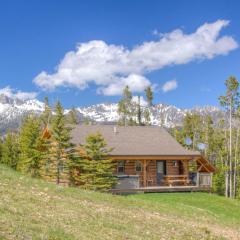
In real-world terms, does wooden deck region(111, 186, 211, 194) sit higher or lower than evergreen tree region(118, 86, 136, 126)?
lower

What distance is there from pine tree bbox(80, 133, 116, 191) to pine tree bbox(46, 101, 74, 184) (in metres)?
1.59

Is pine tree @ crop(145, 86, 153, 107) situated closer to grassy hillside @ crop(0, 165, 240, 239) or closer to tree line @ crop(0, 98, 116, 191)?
tree line @ crop(0, 98, 116, 191)

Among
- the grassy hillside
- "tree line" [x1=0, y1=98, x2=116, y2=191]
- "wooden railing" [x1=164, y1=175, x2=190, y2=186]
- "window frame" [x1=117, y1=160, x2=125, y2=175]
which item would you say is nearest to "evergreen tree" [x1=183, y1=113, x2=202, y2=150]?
"wooden railing" [x1=164, y1=175, x2=190, y2=186]

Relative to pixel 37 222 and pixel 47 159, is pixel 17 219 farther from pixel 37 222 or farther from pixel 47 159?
pixel 47 159

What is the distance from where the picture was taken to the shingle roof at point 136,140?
38.5m

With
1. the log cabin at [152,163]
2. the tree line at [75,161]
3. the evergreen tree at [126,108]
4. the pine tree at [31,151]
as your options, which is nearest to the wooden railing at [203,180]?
the log cabin at [152,163]

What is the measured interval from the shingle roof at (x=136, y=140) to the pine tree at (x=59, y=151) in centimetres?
322

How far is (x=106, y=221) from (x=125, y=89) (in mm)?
68270

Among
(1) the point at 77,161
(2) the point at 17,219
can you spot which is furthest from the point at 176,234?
(1) the point at 77,161

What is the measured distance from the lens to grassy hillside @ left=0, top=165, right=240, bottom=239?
507 inches

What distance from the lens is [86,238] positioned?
12.8 metres

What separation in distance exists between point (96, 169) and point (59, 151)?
13.5 feet

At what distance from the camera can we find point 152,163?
39656 millimetres

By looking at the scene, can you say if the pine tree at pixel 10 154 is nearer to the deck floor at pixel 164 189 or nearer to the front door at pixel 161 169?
the front door at pixel 161 169
